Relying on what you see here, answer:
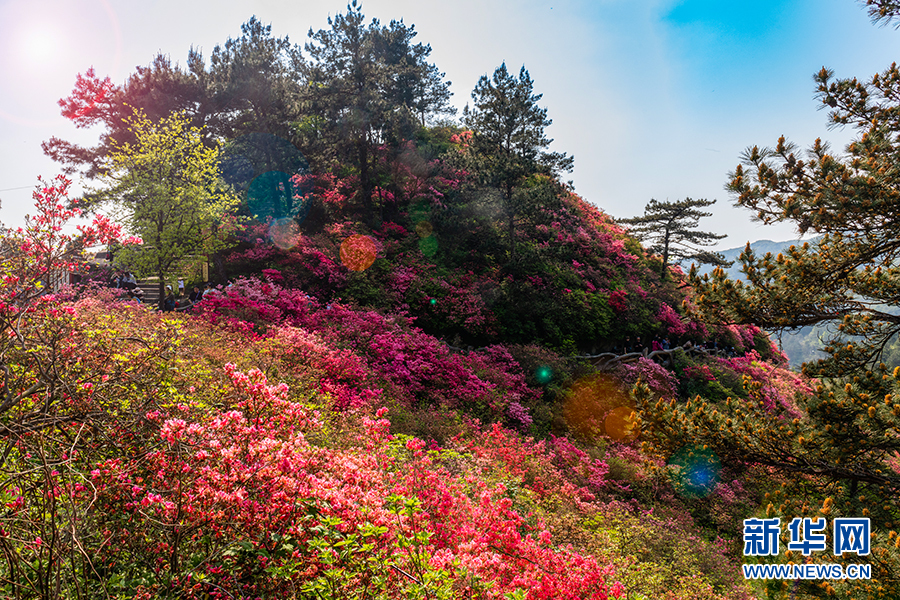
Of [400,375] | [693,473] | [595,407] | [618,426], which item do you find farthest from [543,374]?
[400,375]

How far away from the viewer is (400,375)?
10562 millimetres

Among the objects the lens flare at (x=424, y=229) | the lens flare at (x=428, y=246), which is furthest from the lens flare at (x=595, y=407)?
the lens flare at (x=424, y=229)

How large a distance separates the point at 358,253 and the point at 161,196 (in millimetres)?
7331

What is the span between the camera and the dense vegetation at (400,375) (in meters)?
2.96

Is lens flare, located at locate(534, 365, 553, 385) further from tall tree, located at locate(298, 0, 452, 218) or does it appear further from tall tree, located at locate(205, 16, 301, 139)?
tall tree, located at locate(205, 16, 301, 139)

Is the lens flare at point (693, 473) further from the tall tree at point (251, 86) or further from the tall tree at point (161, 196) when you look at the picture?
the tall tree at point (251, 86)

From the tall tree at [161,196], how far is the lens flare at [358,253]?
17.7ft

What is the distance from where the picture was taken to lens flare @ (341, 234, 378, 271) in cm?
1658

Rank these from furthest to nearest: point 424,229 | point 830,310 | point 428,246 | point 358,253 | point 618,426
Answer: point 424,229, point 428,246, point 358,253, point 618,426, point 830,310

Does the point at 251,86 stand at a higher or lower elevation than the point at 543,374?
higher

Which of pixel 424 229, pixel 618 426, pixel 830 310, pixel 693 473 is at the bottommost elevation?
pixel 693 473

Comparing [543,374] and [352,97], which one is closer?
[543,374]

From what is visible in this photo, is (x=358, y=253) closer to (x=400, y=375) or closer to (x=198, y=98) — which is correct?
(x=400, y=375)

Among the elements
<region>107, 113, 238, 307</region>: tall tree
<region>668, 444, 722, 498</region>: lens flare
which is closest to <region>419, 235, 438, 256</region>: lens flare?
<region>107, 113, 238, 307</region>: tall tree
